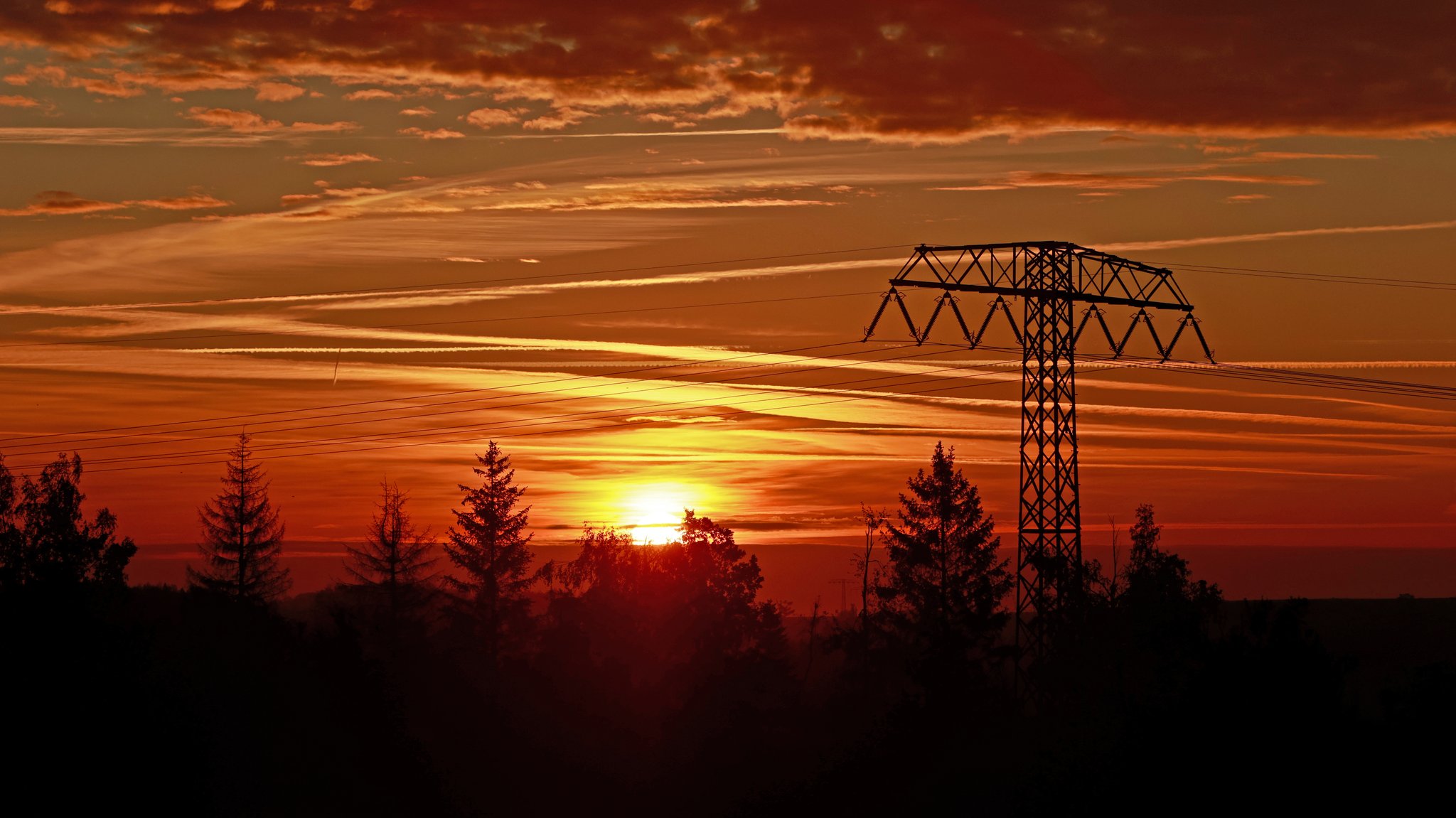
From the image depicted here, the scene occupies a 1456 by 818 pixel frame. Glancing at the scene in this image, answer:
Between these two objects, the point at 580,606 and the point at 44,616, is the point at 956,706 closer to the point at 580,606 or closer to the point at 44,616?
the point at 44,616

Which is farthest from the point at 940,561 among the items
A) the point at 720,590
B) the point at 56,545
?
the point at 56,545

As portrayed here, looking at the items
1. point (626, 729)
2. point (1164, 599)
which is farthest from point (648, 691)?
point (1164, 599)

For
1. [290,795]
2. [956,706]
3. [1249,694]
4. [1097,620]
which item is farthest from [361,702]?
[1249,694]

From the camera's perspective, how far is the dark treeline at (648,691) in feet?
137

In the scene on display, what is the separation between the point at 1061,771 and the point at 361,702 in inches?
1638

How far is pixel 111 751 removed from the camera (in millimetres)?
46625

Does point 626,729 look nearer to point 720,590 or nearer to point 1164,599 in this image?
point 720,590

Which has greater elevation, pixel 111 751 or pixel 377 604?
pixel 377 604

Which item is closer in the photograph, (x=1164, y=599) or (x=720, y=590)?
(x=1164, y=599)

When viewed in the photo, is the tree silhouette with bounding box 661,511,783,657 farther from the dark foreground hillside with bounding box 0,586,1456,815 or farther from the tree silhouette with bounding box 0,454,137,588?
the tree silhouette with bounding box 0,454,137,588

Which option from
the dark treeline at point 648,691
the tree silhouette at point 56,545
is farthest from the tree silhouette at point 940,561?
the tree silhouette at point 56,545

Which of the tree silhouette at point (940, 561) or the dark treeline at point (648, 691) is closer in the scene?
the dark treeline at point (648, 691)

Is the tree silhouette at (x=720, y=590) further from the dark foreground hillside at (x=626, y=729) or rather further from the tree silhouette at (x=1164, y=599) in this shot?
the tree silhouette at (x=1164, y=599)

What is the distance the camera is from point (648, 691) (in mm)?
101188
